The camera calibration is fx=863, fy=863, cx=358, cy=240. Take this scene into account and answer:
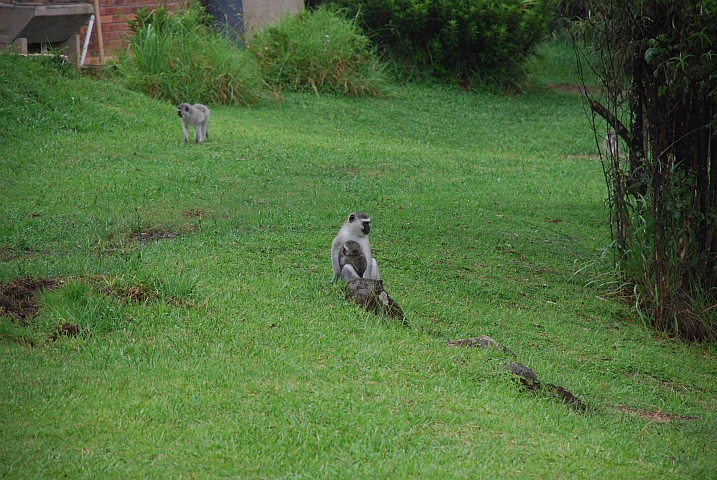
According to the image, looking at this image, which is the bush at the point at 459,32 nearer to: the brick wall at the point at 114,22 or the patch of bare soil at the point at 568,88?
the patch of bare soil at the point at 568,88

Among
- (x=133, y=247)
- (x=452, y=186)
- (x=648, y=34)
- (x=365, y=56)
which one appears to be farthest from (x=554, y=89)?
(x=133, y=247)

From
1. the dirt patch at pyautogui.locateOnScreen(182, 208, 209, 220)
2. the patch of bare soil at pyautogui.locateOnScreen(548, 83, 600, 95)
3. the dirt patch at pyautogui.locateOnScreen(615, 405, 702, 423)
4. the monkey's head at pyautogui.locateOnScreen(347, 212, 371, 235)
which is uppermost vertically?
the monkey's head at pyautogui.locateOnScreen(347, 212, 371, 235)

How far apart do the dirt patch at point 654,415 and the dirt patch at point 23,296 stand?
451cm

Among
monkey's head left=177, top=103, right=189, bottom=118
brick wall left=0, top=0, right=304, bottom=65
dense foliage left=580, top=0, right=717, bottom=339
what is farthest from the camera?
brick wall left=0, top=0, right=304, bottom=65

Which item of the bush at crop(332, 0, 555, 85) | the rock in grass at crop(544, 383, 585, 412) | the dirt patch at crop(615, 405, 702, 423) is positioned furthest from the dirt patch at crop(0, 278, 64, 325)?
the bush at crop(332, 0, 555, 85)

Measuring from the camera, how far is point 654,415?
21.9 ft

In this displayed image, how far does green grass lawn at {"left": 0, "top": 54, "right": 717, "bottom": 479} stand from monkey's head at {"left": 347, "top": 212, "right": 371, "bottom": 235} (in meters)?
0.65

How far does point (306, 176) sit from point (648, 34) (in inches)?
224

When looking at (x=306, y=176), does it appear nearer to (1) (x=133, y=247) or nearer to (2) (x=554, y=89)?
(1) (x=133, y=247)

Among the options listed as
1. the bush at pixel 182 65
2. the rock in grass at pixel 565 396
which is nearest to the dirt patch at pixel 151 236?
the rock in grass at pixel 565 396

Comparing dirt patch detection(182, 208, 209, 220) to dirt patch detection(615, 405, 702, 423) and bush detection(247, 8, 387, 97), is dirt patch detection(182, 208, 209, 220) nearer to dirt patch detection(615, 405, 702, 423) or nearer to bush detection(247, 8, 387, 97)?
dirt patch detection(615, 405, 702, 423)

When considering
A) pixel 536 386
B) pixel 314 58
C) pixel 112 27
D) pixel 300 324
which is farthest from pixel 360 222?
pixel 112 27

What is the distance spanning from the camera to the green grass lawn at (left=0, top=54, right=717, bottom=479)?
490 cm

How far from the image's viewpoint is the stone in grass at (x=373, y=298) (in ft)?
23.7
